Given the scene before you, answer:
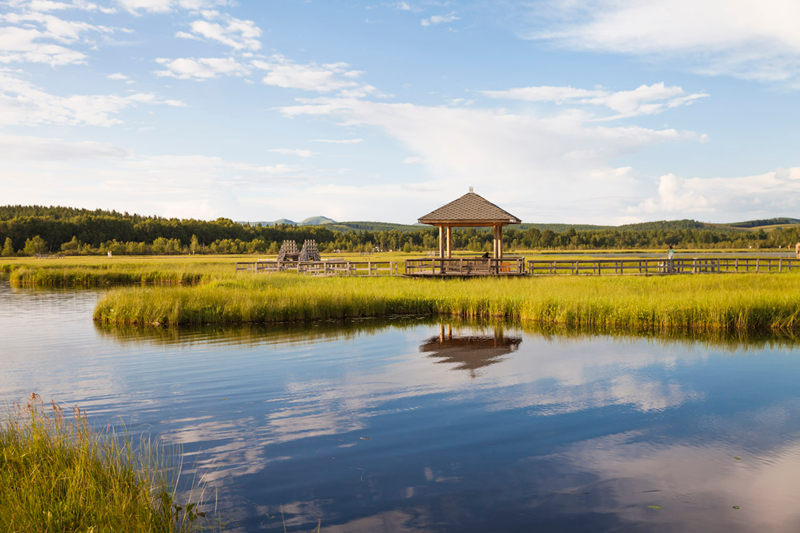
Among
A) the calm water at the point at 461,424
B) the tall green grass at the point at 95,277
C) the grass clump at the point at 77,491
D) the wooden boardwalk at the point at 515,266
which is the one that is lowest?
the calm water at the point at 461,424

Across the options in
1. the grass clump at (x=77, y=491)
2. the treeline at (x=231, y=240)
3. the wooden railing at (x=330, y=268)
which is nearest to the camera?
the grass clump at (x=77, y=491)

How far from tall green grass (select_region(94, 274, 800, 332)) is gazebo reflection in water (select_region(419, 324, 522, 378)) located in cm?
329

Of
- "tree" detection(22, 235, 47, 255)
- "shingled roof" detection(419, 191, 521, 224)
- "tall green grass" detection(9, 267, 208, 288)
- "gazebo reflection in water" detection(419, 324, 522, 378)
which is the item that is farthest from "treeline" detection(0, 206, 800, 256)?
"gazebo reflection in water" detection(419, 324, 522, 378)

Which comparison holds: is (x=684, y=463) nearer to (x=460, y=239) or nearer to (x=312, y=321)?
(x=312, y=321)

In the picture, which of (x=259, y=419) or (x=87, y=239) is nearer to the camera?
(x=259, y=419)

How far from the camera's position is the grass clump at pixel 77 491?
4934mm

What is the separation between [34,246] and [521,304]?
106012 millimetres

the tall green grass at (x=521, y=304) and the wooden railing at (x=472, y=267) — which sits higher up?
the wooden railing at (x=472, y=267)

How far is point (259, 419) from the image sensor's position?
30.4 feet

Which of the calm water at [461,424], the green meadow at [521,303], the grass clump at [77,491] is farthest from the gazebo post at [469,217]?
the grass clump at [77,491]

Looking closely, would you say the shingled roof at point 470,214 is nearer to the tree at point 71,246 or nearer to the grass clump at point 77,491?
the grass clump at point 77,491

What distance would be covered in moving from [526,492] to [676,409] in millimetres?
4639

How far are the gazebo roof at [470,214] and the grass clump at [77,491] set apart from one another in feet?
88.1

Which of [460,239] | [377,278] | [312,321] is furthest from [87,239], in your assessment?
[312,321]
